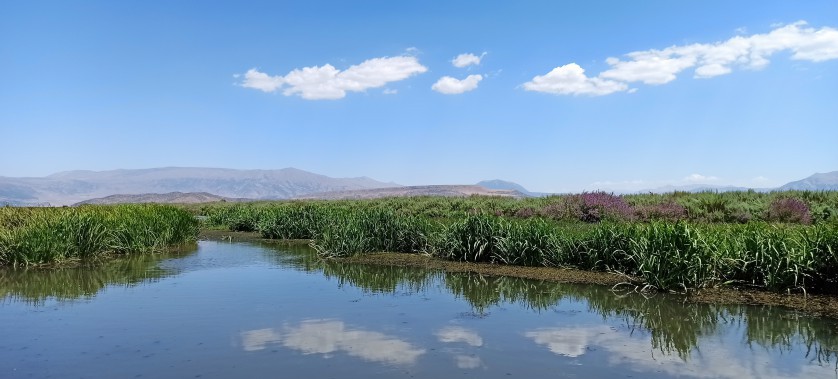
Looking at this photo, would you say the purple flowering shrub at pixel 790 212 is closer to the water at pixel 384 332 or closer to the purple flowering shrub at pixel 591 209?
the purple flowering shrub at pixel 591 209

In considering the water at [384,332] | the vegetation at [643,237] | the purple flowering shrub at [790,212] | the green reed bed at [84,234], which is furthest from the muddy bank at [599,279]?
the purple flowering shrub at [790,212]

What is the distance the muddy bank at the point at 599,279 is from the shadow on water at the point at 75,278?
18.0 feet

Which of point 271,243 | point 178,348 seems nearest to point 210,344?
point 178,348

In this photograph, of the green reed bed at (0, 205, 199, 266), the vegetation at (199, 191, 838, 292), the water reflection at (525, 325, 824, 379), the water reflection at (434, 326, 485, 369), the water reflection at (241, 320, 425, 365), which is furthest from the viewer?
the green reed bed at (0, 205, 199, 266)

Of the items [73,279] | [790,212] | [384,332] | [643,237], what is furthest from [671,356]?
[790,212]

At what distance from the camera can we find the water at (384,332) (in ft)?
20.8

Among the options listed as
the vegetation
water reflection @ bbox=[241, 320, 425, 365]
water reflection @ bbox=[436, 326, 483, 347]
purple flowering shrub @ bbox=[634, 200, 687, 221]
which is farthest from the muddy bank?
purple flowering shrub @ bbox=[634, 200, 687, 221]

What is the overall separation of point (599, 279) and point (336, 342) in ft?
22.2

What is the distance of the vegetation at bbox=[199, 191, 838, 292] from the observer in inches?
408

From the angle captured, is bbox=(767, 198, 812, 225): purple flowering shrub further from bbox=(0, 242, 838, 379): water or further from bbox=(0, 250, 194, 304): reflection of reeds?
bbox=(0, 250, 194, 304): reflection of reeds

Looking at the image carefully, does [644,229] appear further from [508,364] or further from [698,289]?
[508,364]

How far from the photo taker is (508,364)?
646cm

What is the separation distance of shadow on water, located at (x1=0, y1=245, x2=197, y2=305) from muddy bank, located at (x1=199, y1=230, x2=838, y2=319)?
18.0 feet

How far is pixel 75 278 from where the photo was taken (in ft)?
42.0
